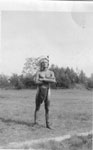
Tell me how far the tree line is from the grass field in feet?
0.07

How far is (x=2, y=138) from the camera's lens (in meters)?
0.77

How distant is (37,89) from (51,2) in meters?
0.31

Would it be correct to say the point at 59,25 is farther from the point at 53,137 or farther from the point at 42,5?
the point at 53,137

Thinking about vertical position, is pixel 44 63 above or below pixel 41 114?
above

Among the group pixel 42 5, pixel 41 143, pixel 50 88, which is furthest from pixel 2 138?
pixel 42 5

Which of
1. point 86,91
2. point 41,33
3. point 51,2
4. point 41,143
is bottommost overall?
point 41,143

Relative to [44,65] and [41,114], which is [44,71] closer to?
[44,65]

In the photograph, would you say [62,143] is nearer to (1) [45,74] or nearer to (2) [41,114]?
(2) [41,114]

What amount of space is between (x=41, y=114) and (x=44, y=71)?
0.15 meters

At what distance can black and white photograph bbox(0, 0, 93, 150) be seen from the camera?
2.67 ft

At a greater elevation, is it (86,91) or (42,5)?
(42,5)

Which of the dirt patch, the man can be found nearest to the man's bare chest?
the man

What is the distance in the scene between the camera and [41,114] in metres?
0.82

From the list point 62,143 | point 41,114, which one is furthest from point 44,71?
point 62,143
